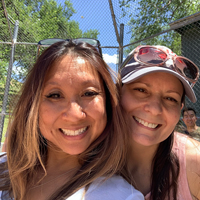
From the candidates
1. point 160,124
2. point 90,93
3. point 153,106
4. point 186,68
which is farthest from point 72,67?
point 186,68

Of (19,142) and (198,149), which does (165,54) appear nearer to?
(198,149)

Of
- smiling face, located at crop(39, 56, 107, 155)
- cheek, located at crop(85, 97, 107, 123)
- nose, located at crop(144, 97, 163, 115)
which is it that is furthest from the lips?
nose, located at crop(144, 97, 163, 115)

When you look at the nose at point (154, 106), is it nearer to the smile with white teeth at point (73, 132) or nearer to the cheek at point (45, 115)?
the smile with white teeth at point (73, 132)

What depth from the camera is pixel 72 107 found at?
1.14 m

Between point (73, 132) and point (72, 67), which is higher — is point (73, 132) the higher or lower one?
the lower one

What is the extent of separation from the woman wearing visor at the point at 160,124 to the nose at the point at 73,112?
0.42 metres

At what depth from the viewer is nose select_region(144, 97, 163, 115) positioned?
136cm

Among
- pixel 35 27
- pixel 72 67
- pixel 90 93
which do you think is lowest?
pixel 90 93

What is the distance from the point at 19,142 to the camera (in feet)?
4.30

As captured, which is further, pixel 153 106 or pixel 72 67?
pixel 153 106

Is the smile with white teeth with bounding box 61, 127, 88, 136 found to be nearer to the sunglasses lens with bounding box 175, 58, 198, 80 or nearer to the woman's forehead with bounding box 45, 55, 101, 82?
the woman's forehead with bounding box 45, 55, 101, 82

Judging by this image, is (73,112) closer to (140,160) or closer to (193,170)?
(140,160)

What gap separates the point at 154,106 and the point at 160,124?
15cm

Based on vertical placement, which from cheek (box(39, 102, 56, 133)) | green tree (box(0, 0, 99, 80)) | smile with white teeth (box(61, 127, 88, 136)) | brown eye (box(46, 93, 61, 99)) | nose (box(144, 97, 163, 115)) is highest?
green tree (box(0, 0, 99, 80))
